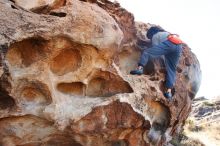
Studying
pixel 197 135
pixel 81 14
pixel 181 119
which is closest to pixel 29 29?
pixel 81 14

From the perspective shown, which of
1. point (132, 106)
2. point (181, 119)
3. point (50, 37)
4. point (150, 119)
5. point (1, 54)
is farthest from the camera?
point (181, 119)

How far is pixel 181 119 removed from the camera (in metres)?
10.4

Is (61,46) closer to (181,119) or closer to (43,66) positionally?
(43,66)

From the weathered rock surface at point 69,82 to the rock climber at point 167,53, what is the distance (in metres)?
0.24

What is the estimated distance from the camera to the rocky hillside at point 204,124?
1886 centimetres

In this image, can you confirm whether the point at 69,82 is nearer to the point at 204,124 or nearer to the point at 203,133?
the point at 203,133

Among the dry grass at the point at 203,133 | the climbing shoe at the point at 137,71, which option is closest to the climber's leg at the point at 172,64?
the climbing shoe at the point at 137,71

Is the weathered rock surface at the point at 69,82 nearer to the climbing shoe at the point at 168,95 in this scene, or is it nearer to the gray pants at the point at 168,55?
the climbing shoe at the point at 168,95

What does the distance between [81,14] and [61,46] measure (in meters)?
0.72

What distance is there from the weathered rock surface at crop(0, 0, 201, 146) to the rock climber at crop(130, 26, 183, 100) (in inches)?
9.5

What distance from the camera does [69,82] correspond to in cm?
759

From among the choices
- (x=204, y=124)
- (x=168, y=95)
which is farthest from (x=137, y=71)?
(x=204, y=124)

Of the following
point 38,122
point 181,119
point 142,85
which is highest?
point 142,85

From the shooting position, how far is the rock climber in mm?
9125
